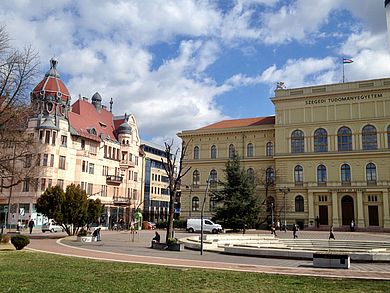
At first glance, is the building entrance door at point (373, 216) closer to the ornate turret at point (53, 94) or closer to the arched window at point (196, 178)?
the arched window at point (196, 178)

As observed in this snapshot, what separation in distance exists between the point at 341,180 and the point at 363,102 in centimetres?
1203

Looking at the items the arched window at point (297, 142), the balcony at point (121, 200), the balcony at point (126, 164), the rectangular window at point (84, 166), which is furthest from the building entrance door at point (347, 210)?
the rectangular window at point (84, 166)

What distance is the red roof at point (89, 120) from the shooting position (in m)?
66.9

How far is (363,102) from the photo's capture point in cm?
6019

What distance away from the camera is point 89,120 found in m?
72.0

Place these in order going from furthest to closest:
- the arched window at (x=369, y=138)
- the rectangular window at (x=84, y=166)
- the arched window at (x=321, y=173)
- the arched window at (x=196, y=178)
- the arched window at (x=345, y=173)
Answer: the arched window at (x=196, y=178)
the rectangular window at (x=84, y=166)
the arched window at (x=321, y=173)
the arched window at (x=345, y=173)
the arched window at (x=369, y=138)

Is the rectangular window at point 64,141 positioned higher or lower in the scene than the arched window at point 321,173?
higher

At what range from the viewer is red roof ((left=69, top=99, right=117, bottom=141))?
66938mm

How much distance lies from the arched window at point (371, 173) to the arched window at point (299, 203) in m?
9.96

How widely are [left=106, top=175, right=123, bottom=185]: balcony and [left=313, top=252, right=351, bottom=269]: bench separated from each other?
5583cm

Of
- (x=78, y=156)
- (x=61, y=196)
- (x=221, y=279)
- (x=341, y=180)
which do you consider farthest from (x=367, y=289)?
(x=78, y=156)

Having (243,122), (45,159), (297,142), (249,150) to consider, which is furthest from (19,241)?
(243,122)

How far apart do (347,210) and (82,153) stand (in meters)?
41.6

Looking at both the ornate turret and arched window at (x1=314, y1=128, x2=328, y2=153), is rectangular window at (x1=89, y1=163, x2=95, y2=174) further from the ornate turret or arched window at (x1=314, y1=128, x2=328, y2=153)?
arched window at (x1=314, y1=128, x2=328, y2=153)
